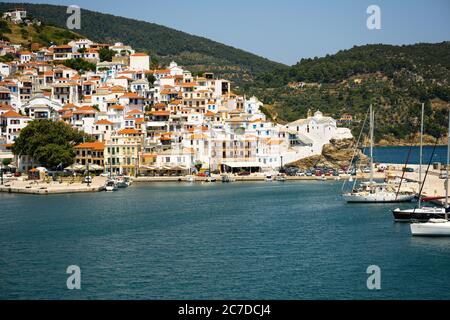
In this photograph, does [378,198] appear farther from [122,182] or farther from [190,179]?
[122,182]

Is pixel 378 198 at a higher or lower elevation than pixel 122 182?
lower

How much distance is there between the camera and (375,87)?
13075 centimetres

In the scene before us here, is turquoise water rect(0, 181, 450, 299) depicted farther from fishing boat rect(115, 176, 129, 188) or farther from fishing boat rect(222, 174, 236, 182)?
fishing boat rect(222, 174, 236, 182)

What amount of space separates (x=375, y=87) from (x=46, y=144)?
82659 millimetres

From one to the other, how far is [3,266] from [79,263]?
8.10 feet

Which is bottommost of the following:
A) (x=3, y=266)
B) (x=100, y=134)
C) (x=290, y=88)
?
(x=3, y=266)

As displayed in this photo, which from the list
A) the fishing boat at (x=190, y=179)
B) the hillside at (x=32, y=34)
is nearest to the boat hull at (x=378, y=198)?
the fishing boat at (x=190, y=179)

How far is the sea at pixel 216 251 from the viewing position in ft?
71.0

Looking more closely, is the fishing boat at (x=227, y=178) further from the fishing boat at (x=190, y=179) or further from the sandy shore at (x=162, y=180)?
the fishing boat at (x=190, y=179)

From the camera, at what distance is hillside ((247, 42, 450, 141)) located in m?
120

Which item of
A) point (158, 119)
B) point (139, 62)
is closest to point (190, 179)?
point (158, 119)
